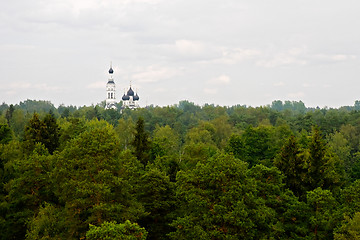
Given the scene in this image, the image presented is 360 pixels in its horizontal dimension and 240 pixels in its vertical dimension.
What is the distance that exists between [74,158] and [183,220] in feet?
29.6

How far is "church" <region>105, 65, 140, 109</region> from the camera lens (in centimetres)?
17988

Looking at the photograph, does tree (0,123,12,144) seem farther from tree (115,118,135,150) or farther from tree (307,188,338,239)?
tree (115,118,135,150)

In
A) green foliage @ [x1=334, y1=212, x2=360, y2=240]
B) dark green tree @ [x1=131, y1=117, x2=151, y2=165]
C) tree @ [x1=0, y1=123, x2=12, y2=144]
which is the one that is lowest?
green foliage @ [x1=334, y1=212, x2=360, y2=240]

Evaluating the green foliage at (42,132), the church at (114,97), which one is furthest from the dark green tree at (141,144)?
the church at (114,97)

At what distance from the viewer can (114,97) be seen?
593ft

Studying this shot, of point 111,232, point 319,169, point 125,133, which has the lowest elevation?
point 111,232

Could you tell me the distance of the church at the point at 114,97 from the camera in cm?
17988

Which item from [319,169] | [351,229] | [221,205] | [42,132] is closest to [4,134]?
[42,132]

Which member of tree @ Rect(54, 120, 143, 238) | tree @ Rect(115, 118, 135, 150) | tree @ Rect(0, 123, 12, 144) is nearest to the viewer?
tree @ Rect(54, 120, 143, 238)

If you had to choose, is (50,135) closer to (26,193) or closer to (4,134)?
(4,134)

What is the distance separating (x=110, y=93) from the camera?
179875 mm

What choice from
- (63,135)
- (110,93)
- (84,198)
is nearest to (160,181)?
(84,198)

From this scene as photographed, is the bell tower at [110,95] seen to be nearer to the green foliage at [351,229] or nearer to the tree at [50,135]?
the tree at [50,135]

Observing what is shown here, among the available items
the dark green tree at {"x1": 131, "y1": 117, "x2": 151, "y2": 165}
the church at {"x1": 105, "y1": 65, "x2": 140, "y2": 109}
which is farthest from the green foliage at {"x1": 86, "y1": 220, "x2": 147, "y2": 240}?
the church at {"x1": 105, "y1": 65, "x2": 140, "y2": 109}
